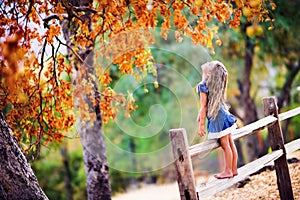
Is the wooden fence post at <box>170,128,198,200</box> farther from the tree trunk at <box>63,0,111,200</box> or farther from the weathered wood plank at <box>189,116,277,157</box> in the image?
the tree trunk at <box>63,0,111,200</box>

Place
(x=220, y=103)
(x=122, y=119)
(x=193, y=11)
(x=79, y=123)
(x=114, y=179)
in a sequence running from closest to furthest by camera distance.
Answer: (x=220, y=103) → (x=193, y=11) → (x=79, y=123) → (x=114, y=179) → (x=122, y=119)

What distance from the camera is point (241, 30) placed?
1156 centimetres

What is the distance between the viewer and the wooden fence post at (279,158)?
595 cm

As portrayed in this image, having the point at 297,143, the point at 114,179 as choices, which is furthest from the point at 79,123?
the point at 114,179

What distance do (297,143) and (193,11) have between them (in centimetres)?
245

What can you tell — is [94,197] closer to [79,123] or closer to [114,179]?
[79,123]

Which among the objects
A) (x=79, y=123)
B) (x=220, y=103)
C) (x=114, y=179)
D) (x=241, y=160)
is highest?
(x=114, y=179)

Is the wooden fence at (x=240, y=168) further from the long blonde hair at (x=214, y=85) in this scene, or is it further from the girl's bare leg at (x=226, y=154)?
the long blonde hair at (x=214, y=85)

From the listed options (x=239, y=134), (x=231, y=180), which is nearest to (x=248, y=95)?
(x=239, y=134)

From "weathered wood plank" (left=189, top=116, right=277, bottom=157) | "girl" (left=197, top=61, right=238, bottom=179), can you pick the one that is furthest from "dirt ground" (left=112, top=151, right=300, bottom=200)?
"girl" (left=197, top=61, right=238, bottom=179)

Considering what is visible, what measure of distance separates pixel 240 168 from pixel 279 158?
1.01 m

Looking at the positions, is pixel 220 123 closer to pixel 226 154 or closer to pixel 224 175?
pixel 226 154

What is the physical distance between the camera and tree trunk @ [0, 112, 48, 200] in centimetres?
450

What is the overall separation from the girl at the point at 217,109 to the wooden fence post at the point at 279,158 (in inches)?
49.2
